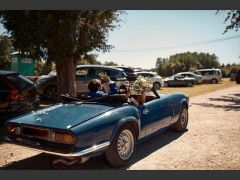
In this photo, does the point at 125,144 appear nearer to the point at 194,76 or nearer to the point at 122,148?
the point at 122,148

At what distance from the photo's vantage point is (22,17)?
412 inches

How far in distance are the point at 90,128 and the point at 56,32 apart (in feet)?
22.3

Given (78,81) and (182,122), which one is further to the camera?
(78,81)

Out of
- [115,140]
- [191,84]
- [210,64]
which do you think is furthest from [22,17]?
[210,64]

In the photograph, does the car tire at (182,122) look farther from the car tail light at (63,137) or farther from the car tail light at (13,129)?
the car tail light at (13,129)

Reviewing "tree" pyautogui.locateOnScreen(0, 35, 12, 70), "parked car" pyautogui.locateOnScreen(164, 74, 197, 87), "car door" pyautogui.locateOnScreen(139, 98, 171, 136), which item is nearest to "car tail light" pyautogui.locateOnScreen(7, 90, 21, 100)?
"car door" pyautogui.locateOnScreen(139, 98, 171, 136)

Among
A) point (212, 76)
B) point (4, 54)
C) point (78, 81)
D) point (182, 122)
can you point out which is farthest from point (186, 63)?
point (182, 122)

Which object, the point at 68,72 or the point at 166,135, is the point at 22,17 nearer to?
the point at 68,72

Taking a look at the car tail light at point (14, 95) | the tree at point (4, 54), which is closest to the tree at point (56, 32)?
the car tail light at point (14, 95)

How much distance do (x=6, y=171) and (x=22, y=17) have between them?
6.78 meters

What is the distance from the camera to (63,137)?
14.9ft

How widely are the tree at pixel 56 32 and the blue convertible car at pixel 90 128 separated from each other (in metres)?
4.97

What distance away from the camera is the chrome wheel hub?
521 centimetres

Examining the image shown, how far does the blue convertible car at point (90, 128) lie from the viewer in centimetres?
450
